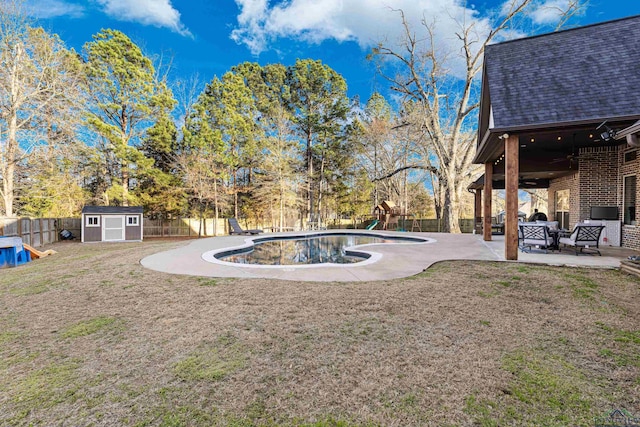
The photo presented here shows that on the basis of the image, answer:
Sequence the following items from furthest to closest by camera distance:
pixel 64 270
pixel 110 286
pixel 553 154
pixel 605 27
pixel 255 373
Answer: pixel 553 154 → pixel 605 27 → pixel 64 270 → pixel 110 286 → pixel 255 373

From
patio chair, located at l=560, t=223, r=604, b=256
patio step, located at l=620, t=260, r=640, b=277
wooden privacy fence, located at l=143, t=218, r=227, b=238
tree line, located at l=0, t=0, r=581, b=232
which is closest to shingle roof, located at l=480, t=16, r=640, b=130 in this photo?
patio chair, located at l=560, t=223, r=604, b=256

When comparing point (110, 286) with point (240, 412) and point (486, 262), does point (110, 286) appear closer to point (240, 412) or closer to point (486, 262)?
point (240, 412)

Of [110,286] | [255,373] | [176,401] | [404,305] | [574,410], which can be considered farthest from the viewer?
[110,286]

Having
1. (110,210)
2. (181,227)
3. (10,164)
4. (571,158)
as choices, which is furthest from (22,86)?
(571,158)

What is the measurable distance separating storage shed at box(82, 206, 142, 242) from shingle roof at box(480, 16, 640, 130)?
17.0 m

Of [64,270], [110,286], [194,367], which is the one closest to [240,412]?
[194,367]

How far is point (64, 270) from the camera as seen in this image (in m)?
6.18

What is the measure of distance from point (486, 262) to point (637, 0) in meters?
15.1

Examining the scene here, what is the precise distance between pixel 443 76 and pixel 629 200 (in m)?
12.3

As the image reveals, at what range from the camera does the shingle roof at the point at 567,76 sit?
5.99m

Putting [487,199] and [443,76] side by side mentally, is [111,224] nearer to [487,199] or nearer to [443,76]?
[487,199]

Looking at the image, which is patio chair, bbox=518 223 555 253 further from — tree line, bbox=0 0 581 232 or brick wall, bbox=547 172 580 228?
tree line, bbox=0 0 581 232

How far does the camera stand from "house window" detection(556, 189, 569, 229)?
38.9ft

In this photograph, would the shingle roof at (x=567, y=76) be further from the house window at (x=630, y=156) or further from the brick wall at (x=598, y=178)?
the brick wall at (x=598, y=178)
